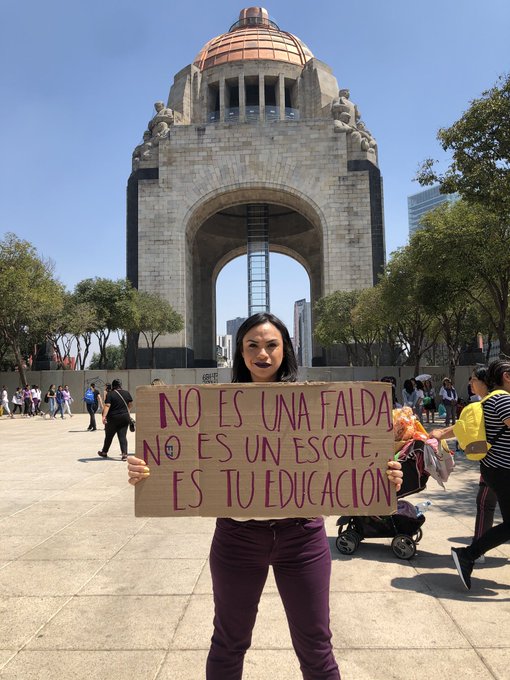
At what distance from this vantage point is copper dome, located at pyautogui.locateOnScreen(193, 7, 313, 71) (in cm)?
4597

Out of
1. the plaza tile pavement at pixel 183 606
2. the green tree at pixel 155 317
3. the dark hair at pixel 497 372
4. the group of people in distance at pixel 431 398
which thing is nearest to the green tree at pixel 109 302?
the green tree at pixel 155 317

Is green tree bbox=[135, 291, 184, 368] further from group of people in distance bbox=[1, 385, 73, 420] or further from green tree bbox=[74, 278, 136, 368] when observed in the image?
group of people in distance bbox=[1, 385, 73, 420]

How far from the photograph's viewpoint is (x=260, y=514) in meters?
2.47

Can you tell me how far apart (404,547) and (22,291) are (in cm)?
2488

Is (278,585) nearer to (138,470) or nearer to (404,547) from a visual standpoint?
(138,470)

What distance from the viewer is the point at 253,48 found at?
46.4 meters

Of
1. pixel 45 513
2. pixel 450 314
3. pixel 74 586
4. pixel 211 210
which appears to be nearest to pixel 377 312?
pixel 450 314

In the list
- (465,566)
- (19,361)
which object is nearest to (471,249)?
(465,566)

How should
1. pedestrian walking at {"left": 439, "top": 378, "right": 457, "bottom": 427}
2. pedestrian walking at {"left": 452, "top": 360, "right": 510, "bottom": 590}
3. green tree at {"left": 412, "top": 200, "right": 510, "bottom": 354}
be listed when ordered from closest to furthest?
pedestrian walking at {"left": 452, "top": 360, "right": 510, "bottom": 590}
green tree at {"left": 412, "top": 200, "right": 510, "bottom": 354}
pedestrian walking at {"left": 439, "top": 378, "right": 457, "bottom": 427}

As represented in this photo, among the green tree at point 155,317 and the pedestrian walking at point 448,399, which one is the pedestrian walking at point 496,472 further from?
the green tree at point 155,317

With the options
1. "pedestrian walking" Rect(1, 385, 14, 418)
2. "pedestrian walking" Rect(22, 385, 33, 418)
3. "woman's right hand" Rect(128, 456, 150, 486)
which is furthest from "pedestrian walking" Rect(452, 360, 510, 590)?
"pedestrian walking" Rect(22, 385, 33, 418)

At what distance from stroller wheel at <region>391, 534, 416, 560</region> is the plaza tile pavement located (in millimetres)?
96

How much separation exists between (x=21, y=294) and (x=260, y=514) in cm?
2625

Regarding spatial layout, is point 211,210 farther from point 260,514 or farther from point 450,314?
point 260,514
